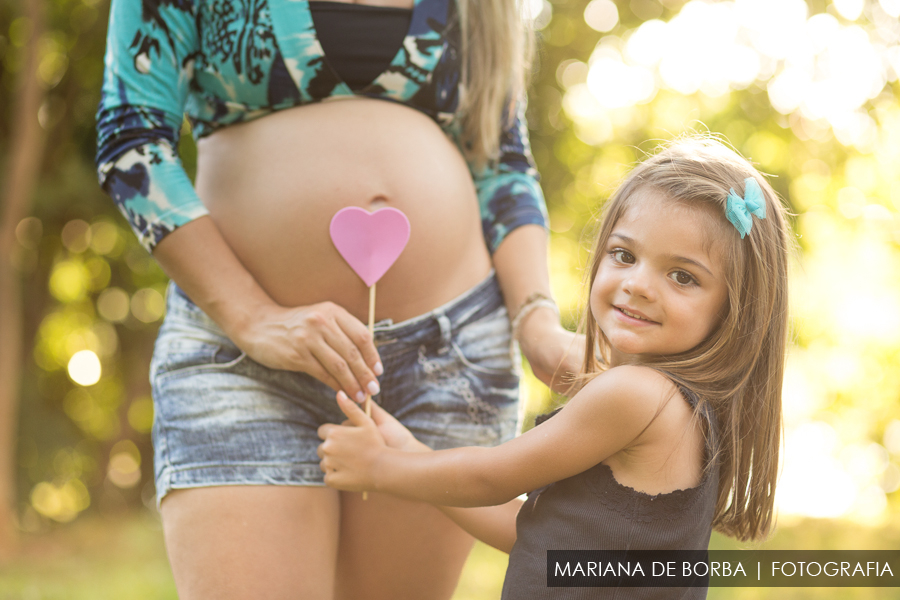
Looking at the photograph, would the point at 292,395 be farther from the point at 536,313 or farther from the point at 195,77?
the point at 195,77

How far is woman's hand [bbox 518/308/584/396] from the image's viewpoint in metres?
1.49

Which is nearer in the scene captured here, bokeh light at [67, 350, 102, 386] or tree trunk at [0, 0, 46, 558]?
tree trunk at [0, 0, 46, 558]

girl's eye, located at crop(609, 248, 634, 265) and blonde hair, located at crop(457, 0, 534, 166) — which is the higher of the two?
blonde hair, located at crop(457, 0, 534, 166)

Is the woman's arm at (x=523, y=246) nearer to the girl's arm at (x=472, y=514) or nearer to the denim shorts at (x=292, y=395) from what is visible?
the denim shorts at (x=292, y=395)

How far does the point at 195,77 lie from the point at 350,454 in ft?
2.71

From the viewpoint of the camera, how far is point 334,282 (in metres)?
1.48

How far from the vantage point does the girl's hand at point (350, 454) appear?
1.33 metres

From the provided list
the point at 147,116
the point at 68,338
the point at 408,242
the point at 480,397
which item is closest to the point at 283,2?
the point at 147,116

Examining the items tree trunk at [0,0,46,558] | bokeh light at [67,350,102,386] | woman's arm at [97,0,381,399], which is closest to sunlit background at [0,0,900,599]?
bokeh light at [67,350,102,386]

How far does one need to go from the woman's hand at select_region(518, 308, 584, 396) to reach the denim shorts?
65mm

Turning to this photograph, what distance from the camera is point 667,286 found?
48.2 inches

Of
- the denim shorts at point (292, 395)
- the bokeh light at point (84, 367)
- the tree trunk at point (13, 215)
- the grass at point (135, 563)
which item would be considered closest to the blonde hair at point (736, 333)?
the denim shorts at point (292, 395)

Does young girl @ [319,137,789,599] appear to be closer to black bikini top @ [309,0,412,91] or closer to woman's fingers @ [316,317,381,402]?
woman's fingers @ [316,317,381,402]

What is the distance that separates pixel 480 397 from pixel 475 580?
13.2 ft
